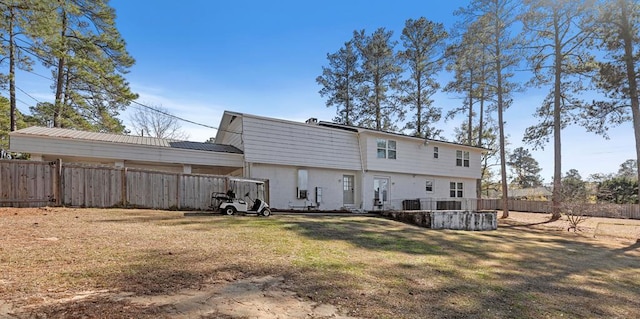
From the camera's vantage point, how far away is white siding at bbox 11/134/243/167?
12.4 m

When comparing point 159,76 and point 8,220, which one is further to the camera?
point 159,76

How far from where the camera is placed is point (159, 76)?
65.5ft

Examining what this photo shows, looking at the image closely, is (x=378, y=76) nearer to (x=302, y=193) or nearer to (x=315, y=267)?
(x=302, y=193)

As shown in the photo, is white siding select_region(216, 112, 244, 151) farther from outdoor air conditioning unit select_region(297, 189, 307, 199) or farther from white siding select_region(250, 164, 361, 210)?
outdoor air conditioning unit select_region(297, 189, 307, 199)

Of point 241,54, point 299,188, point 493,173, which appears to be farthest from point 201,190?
point 493,173

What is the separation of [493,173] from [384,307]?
142 ft

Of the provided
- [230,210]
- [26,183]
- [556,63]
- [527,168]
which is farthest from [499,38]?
[527,168]

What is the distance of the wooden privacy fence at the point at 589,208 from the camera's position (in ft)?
58.6

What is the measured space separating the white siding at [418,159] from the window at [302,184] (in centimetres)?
375

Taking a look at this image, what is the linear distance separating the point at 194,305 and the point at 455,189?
75.0 feet

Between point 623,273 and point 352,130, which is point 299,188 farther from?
point 623,273

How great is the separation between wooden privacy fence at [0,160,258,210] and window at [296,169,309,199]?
14.2 feet

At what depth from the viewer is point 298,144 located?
54.0 feet

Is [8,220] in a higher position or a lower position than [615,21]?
lower
